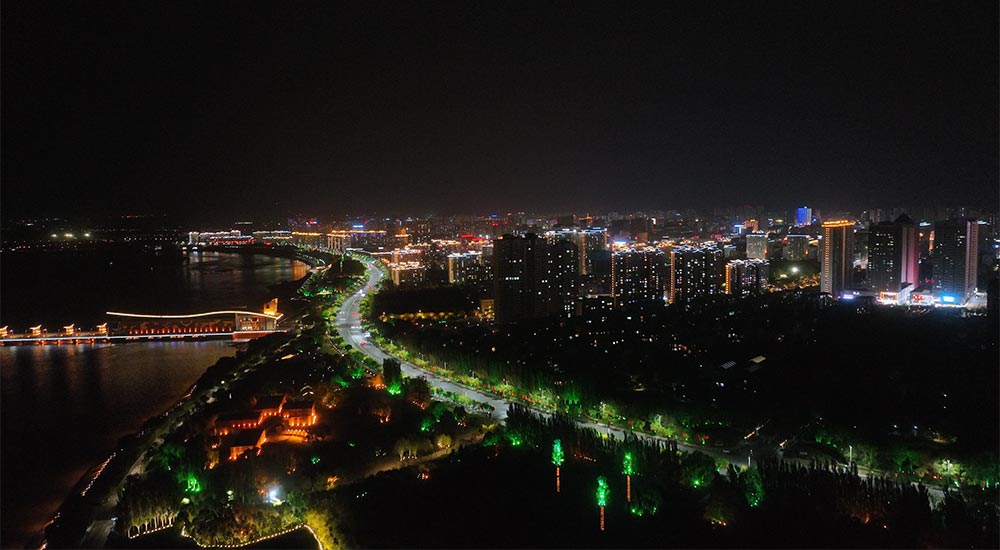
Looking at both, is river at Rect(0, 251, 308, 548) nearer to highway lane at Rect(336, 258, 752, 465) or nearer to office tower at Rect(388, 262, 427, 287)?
highway lane at Rect(336, 258, 752, 465)

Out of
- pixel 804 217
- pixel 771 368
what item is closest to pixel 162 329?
pixel 771 368

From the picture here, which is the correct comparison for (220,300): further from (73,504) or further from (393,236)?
(393,236)

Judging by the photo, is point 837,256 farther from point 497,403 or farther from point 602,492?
point 602,492

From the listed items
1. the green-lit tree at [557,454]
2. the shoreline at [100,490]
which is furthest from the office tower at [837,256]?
the shoreline at [100,490]

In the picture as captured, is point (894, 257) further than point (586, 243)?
No

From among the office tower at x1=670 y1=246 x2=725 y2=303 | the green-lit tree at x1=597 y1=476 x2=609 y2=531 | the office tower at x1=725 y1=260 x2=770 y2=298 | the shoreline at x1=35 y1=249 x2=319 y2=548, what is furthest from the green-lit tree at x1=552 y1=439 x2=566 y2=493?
the office tower at x1=725 y1=260 x2=770 y2=298

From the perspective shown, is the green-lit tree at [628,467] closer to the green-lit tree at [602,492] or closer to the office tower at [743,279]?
the green-lit tree at [602,492]
